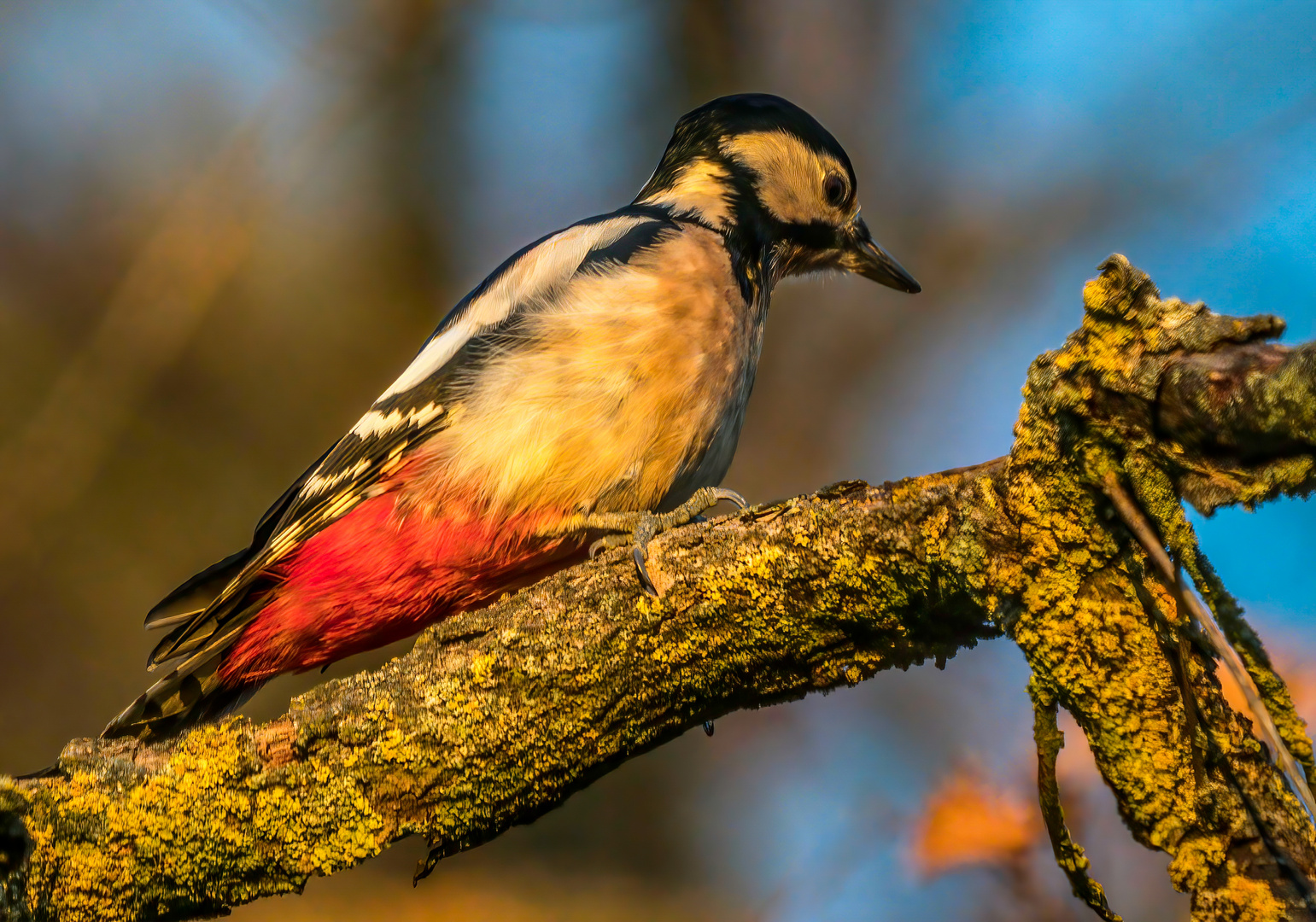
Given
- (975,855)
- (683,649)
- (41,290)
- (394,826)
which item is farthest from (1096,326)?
(41,290)

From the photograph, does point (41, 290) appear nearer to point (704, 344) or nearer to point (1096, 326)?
point (704, 344)

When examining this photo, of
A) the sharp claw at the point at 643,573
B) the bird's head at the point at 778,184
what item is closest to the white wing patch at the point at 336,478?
the sharp claw at the point at 643,573

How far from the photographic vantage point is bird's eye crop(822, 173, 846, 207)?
2.72 meters

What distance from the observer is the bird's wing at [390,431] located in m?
2.09

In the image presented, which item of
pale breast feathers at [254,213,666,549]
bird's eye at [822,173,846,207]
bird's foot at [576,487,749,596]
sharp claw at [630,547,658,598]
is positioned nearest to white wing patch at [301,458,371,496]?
pale breast feathers at [254,213,666,549]

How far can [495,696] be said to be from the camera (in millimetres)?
1520

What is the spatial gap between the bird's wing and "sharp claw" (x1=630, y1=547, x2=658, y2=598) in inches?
33.0

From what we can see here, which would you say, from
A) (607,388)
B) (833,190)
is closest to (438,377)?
(607,388)

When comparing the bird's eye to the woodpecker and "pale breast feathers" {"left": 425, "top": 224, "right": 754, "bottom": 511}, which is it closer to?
the woodpecker

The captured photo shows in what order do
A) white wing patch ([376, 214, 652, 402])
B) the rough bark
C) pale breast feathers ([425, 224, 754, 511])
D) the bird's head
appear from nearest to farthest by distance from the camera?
the rough bark → pale breast feathers ([425, 224, 754, 511]) → white wing patch ([376, 214, 652, 402]) → the bird's head

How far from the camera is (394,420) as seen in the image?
2271 millimetres

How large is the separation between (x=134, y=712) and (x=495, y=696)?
94 cm

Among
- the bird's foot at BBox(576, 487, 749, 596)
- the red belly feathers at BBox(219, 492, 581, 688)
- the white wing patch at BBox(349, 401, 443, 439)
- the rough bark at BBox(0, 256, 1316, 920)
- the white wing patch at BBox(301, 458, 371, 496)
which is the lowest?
the rough bark at BBox(0, 256, 1316, 920)

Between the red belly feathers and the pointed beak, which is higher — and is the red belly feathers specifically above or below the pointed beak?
below
